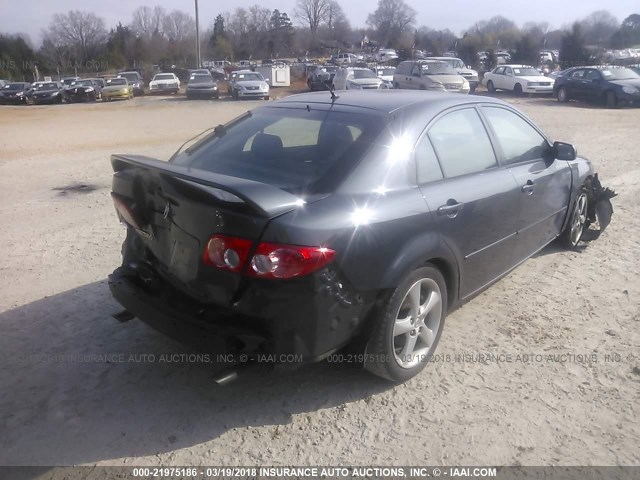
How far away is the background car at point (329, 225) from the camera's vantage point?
270cm

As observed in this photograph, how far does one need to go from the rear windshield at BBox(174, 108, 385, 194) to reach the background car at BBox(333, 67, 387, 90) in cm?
2306

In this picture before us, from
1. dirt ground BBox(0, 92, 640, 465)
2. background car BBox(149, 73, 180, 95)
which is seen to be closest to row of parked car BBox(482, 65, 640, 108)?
dirt ground BBox(0, 92, 640, 465)

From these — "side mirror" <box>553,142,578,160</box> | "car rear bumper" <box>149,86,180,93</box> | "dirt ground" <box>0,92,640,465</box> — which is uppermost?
"car rear bumper" <box>149,86,180,93</box>

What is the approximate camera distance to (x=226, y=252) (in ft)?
8.97

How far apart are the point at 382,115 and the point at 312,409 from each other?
1745 millimetres

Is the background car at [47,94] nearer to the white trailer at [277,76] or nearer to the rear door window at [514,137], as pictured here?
the white trailer at [277,76]

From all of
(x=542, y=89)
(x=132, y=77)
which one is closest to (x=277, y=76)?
(x=132, y=77)

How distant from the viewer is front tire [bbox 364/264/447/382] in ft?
9.94

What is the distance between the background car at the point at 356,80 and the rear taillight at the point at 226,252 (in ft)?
79.8

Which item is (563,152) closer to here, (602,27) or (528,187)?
(528,187)

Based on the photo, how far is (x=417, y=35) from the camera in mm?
84875

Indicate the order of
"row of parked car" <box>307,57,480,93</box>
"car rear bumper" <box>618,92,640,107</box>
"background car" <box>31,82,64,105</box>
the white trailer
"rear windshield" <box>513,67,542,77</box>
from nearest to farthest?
"car rear bumper" <box>618,92,640,107</box>
"row of parked car" <box>307,57,480,93</box>
"rear windshield" <box>513,67,542,77</box>
"background car" <box>31,82,64,105</box>
the white trailer

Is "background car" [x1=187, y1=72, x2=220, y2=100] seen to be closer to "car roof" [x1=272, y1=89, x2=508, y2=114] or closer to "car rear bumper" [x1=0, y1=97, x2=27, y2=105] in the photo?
"car rear bumper" [x1=0, y1=97, x2=27, y2=105]

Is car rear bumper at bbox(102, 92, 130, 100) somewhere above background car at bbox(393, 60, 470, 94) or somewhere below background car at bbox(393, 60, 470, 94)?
below
